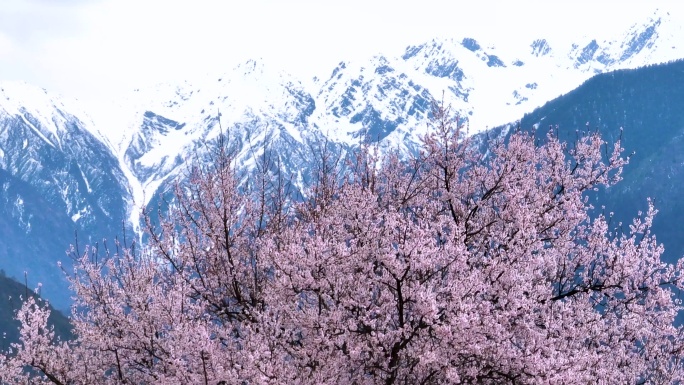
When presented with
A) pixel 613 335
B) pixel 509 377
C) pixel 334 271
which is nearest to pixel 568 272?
pixel 613 335

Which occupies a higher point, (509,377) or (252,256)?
(252,256)

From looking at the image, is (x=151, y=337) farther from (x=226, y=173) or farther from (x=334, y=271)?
(x=334, y=271)

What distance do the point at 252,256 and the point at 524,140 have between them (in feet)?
27.3

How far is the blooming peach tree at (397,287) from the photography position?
14203mm

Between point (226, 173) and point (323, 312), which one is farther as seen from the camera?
point (226, 173)

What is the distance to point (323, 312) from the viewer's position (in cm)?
1541

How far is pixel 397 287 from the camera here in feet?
46.4

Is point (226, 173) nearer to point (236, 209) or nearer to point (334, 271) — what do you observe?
point (236, 209)

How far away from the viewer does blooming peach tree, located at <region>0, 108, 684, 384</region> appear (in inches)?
559

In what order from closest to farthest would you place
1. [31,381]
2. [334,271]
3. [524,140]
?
[334,271], [524,140], [31,381]

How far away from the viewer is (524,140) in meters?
21.1

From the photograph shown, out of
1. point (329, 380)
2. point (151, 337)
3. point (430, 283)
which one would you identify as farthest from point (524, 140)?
point (151, 337)

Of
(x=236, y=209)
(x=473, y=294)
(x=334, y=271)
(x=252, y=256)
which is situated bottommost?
(x=473, y=294)

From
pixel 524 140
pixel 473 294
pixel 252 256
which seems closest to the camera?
pixel 473 294
